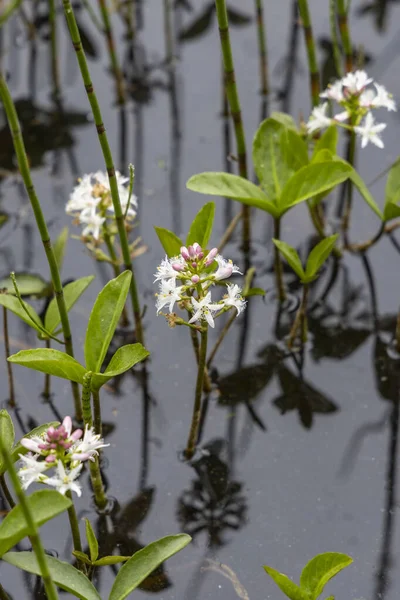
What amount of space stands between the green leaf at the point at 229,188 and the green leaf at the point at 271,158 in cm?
5

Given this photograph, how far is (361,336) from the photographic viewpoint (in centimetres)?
155

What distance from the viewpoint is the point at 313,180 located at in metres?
1.41

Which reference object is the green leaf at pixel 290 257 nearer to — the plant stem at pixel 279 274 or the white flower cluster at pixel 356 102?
the plant stem at pixel 279 274

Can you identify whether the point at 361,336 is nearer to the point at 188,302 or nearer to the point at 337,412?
the point at 337,412

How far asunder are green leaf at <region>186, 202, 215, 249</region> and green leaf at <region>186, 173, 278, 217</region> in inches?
4.7

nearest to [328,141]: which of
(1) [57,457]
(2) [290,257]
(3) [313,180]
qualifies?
(3) [313,180]

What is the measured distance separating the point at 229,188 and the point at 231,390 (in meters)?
0.35

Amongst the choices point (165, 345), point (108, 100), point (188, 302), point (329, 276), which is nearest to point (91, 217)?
point (165, 345)

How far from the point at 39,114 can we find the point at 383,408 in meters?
1.17

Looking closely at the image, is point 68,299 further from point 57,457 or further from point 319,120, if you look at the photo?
point 319,120

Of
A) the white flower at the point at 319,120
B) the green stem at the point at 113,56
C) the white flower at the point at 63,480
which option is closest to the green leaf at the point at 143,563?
the white flower at the point at 63,480

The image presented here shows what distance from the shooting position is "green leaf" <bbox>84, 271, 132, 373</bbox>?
1212mm

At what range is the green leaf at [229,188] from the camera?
4.61 ft

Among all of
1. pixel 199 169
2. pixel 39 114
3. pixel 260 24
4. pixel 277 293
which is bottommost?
pixel 277 293
